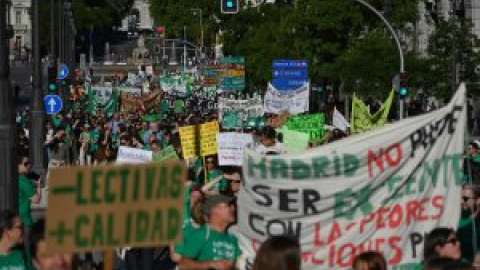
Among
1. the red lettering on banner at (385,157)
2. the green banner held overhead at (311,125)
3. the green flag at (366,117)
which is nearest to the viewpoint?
the red lettering on banner at (385,157)

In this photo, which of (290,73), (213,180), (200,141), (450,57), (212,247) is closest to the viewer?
(212,247)

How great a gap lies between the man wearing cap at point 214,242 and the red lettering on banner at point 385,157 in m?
0.98

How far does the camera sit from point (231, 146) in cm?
1817

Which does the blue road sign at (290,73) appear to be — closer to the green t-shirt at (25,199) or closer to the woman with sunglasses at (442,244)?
the green t-shirt at (25,199)

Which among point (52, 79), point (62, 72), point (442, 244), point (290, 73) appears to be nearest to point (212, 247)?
point (442, 244)

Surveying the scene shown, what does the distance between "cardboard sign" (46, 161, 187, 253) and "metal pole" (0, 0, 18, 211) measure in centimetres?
728

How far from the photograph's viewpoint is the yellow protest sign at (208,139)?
18.5 m

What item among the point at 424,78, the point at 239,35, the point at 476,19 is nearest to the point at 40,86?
the point at 424,78

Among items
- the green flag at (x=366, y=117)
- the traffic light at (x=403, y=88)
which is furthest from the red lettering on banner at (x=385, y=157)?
the traffic light at (x=403, y=88)

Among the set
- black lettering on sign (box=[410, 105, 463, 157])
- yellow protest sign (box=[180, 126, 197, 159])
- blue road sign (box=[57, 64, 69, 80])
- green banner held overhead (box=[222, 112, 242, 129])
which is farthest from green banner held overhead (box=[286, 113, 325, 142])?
blue road sign (box=[57, 64, 69, 80])

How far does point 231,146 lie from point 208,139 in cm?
87

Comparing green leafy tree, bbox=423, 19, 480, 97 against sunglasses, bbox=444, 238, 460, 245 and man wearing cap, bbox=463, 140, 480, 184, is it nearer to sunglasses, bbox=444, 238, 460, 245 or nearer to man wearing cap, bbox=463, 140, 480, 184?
man wearing cap, bbox=463, 140, 480, 184

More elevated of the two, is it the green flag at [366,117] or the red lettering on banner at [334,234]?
the red lettering on banner at [334,234]

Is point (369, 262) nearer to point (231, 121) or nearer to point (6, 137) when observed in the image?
point (6, 137)
